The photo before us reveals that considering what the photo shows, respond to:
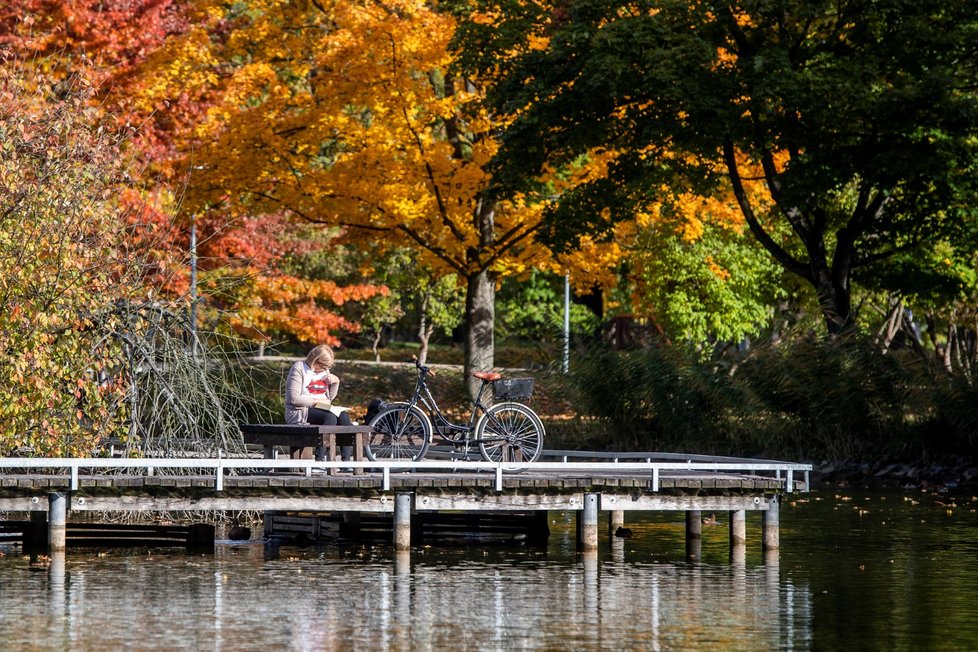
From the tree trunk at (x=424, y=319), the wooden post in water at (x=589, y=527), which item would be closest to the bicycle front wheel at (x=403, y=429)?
the wooden post in water at (x=589, y=527)

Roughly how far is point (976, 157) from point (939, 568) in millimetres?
15462

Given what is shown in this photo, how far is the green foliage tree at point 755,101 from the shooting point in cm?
3155

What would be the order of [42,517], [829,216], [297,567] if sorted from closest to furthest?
1. [297,567]
2. [42,517]
3. [829,216]

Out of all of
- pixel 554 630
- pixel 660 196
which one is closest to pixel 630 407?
pixel 660 196

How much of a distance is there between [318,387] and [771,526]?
543 centimetres

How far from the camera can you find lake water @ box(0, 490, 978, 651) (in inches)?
515

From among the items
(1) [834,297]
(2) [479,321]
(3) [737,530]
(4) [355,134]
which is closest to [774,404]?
(1) [834,297]

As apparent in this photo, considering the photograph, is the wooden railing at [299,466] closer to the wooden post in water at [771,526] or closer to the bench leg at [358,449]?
the bench leg at [358,449]

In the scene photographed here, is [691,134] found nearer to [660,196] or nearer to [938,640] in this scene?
[660,196]

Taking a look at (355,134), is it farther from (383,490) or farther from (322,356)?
(383,490)

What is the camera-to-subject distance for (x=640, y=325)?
60.5 m

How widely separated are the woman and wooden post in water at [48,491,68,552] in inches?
108

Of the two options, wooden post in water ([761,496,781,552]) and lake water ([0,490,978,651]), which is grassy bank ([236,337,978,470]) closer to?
lake water ([0,490,978,651])

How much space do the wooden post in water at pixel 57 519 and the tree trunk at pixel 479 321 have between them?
18.4 metres
